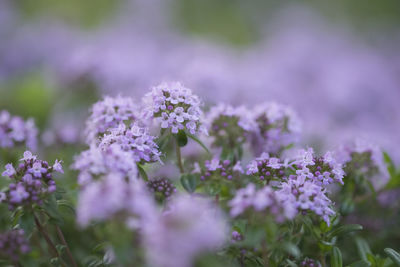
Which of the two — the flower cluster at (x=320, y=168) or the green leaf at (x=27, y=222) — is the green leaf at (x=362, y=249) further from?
the green leaf at (x=27, y=222)

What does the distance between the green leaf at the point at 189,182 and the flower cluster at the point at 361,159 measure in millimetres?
1203

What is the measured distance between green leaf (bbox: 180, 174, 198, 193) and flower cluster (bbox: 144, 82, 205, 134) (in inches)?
11.3

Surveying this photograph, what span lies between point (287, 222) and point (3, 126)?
90.9 inches

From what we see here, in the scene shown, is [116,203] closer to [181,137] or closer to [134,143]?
[134,143]

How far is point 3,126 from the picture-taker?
9.64 ft

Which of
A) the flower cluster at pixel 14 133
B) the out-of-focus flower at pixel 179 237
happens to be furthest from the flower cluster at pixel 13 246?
the flower cluster at pixel 14 133

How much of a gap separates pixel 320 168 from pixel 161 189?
38.4 inches

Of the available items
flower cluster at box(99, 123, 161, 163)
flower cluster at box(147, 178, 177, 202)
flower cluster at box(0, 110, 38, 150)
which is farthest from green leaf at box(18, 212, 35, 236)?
flower cluster at box(0, 110, 38, 150)

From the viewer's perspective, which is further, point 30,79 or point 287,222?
point 30,79

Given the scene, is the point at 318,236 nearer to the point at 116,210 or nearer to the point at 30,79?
the point at 116,210

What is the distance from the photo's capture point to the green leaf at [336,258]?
2148mm

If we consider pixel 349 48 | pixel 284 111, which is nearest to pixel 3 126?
pixel 284 111

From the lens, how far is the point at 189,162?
3172mm

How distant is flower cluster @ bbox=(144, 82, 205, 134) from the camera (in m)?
2.33
